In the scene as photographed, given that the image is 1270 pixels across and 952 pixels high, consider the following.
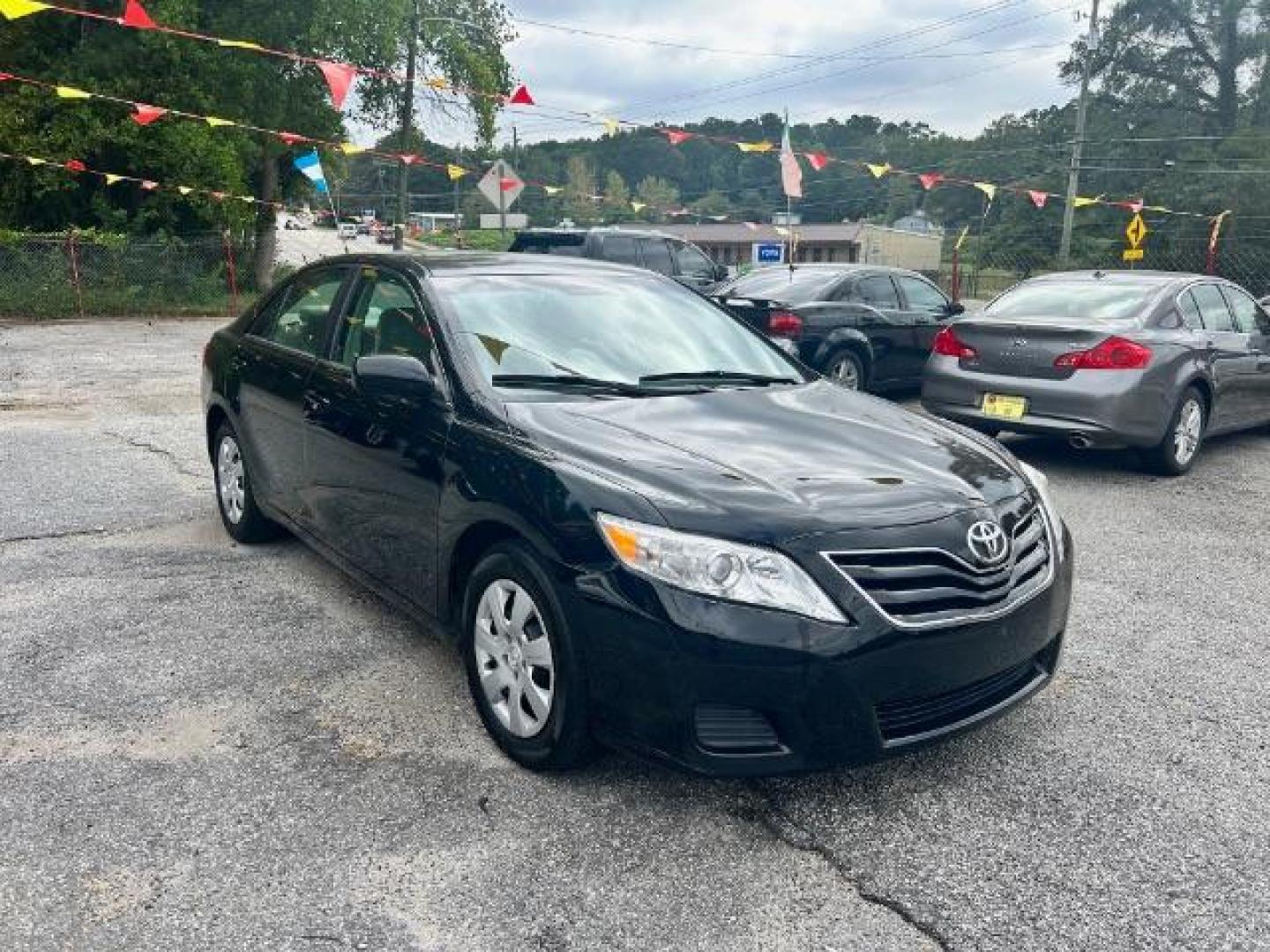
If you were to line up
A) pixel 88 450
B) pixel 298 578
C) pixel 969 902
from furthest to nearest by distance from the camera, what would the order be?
pixel 88 450 → pixel 298 578 → pixel 969 902

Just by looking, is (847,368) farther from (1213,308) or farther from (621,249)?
A: (621,249)

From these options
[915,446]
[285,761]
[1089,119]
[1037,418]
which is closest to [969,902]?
[915,446]

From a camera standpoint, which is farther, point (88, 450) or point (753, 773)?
point (88, 450)

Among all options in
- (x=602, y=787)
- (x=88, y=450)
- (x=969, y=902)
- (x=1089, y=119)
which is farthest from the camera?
(x=1089, y=119)

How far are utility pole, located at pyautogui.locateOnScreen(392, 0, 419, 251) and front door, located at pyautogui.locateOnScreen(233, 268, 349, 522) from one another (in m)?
21.0

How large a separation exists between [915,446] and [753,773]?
1.31 m

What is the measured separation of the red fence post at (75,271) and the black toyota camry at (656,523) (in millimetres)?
17222

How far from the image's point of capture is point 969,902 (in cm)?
250

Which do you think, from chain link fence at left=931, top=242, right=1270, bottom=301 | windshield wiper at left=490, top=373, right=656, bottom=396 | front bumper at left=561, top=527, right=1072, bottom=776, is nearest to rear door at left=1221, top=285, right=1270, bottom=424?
windshield wiper at left=490, top=373, right=656, bottom=396

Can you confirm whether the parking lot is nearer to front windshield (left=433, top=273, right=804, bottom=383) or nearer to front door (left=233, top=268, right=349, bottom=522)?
front door (left=233, top=268, right=349, bottom=522)

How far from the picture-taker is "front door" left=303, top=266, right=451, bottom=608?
3.49 metres

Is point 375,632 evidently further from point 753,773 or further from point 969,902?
point 969,902

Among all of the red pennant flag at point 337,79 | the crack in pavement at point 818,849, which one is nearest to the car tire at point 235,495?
the crack in pavement at point 818,849

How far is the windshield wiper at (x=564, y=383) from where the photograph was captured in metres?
3.49
